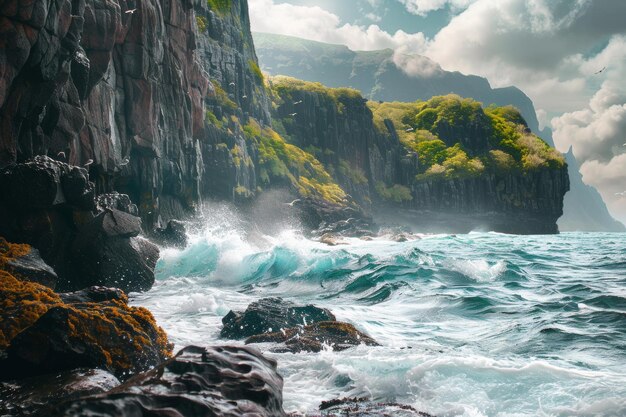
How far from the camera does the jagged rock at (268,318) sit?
42.5 feet

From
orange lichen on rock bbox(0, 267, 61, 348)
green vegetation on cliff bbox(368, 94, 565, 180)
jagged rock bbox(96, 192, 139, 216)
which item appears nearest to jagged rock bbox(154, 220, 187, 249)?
jagged rock bbox(96, 192, 139, 216)

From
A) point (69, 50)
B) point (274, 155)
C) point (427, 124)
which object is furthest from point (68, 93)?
point (427, 124)

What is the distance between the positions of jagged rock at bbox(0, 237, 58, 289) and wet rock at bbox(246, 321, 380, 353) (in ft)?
17.0

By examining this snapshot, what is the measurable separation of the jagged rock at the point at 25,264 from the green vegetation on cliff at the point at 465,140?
9257 centimetres

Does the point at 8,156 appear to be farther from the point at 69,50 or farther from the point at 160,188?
the point at 160,188

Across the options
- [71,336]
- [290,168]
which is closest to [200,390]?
[71,336]

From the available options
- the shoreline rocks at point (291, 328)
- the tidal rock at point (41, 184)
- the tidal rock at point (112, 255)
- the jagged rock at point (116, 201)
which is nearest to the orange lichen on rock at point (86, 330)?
the shoreline rocks at point (291, 328)

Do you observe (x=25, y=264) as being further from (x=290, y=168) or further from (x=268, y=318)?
(x=290, y=168)

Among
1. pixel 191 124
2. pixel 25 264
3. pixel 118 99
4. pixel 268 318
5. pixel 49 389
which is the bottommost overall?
pixel 268 318

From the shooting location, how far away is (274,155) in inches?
2889

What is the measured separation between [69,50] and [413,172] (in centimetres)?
8717

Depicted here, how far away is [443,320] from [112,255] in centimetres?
1160

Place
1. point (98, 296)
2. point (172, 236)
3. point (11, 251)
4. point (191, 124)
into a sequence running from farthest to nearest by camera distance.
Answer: point (191, 124)
point (172, 236)
point (11, 251)
point (98, 296)

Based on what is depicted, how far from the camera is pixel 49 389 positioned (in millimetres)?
6273
